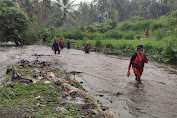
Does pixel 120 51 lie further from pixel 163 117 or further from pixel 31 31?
pixel 31 31

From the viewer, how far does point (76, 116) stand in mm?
2516

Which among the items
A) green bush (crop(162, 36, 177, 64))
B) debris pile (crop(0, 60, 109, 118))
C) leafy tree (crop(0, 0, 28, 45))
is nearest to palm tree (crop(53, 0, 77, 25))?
leafy tree (crop(0, 0, 28, 45))

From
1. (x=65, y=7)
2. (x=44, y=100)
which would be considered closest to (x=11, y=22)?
(x=44, y=100)

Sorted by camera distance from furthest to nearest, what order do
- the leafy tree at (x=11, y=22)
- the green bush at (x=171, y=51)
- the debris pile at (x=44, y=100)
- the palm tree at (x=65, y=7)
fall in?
the palm tree at (x=65, y=7) → the leafy tree at (x=11, y=22) → the green bush at (x=171, y=51) → the debris pile at (x=44, y=100)

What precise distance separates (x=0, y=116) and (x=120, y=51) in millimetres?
11641

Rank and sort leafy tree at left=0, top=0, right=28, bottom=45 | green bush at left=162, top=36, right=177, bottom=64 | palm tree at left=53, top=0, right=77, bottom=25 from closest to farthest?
green bush at left=162, top=36, right=177, bottom=64 < leafy tree at left=0, top=0, right=28, bottom=45 < palm tree at left=53, top=0, right=77, bottom=25

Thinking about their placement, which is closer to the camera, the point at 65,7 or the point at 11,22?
the point at 11,22

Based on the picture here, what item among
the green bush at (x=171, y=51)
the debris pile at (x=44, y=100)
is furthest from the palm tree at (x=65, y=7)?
the debris pile at (x=44, y=100)

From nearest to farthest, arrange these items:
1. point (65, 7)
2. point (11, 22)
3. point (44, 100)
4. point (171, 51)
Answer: point (44, 100), point (171, 51), point (11, 22), point (65, 7)

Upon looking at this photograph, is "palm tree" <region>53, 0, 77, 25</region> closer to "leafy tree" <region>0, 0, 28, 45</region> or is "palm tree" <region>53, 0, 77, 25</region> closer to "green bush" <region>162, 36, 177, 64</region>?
"leafy tree" <region>0, 0, 28, 45</region>

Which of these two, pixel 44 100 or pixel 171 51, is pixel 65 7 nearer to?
pixel 171 51

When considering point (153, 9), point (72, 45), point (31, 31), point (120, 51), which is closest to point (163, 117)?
point (120, 51)

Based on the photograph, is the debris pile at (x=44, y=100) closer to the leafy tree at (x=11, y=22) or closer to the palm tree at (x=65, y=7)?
the leafy tree at (x=11, y=22)

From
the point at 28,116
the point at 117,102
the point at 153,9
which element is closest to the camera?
the point at 28,116
